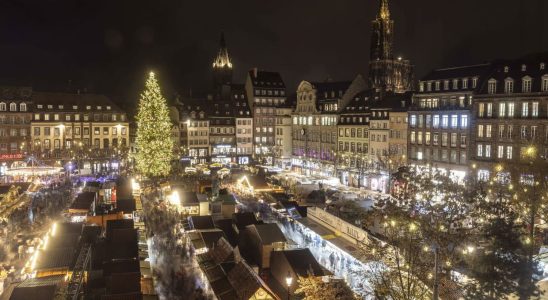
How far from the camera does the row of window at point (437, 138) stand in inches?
2278

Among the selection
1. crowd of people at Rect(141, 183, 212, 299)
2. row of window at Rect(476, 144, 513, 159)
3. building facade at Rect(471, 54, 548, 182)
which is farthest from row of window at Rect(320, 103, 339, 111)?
crowd of people at Rect(141, 183, 212, 299)

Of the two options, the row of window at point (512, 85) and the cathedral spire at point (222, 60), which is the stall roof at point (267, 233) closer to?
the row of window at point (512, 85)

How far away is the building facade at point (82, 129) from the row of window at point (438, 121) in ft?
152

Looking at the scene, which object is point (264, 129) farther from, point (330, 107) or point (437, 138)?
point (437, 138)

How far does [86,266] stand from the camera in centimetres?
2698

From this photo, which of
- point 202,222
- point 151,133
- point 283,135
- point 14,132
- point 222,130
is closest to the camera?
point 202,222

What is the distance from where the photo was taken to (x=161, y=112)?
55406mm

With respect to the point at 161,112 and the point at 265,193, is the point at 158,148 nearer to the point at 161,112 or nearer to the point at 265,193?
the point at 161,112

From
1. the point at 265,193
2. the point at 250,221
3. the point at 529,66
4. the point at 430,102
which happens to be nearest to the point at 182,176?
the point at 265,193

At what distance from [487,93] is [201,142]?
2264 inches

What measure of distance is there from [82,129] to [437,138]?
6024 centimetres

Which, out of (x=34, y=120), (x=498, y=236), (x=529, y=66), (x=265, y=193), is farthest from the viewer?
(x=34, y=120)

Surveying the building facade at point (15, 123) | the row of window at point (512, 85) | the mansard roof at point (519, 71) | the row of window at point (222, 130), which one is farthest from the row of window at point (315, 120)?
the building facade at point (15, 123)

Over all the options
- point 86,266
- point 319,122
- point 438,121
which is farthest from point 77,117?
point 86,266
